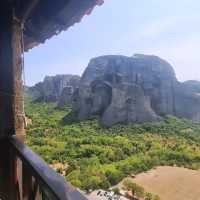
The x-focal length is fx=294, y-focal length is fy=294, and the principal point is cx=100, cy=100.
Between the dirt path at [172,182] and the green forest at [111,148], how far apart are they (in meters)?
0.96

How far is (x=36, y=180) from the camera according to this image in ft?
5.26

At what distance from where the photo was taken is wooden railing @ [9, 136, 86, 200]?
4.03ft

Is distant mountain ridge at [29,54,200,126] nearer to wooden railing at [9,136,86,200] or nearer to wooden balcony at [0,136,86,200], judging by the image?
wooden balcony at [0,136,86,200]

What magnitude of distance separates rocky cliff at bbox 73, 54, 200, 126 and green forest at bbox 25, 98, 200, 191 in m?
2.22

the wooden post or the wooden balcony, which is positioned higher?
the wooden post

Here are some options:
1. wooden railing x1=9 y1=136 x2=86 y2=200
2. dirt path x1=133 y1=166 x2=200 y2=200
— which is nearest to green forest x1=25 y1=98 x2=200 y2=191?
dirt path x1=133 y1=166 x2=200 y2=200

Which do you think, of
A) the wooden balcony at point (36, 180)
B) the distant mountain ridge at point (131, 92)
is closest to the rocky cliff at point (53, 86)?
the distant mountain ridge at point (131, 92)

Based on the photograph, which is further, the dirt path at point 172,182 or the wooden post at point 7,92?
the dirt path at point 172,182

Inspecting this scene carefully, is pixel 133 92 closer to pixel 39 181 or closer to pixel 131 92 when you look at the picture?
pixel 131 92

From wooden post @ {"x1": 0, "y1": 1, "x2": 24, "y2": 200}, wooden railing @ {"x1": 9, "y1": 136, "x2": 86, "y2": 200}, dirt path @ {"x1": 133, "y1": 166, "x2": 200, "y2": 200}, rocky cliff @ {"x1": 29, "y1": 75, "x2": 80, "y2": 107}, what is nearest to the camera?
wooden railing @ {"x1": 9, "y1": 136, "x2": 86, "y2": 200}

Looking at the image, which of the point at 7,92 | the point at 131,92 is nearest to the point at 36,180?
the point at 7,92

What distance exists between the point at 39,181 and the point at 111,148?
2467 cm

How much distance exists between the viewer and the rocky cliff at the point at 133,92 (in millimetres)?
41781

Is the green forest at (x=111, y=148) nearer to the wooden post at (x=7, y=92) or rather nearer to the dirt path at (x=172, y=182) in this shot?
the dirt path at (x=172, y=182)
